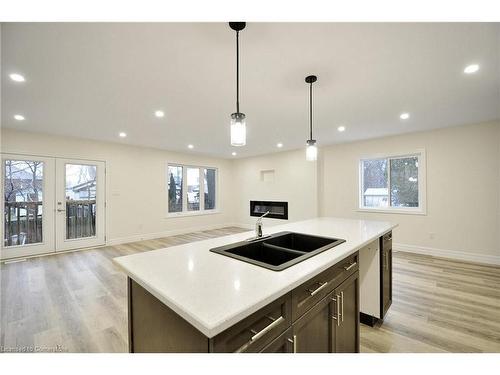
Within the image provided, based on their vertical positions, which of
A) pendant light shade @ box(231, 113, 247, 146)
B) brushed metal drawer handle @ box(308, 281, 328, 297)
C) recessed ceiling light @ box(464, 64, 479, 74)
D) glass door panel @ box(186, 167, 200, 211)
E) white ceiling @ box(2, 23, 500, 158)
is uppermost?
recessed ceiling light @ box(464, 64, 479, 74)

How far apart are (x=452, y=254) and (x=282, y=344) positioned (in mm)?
4710

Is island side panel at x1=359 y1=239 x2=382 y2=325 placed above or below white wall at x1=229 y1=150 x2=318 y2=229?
below

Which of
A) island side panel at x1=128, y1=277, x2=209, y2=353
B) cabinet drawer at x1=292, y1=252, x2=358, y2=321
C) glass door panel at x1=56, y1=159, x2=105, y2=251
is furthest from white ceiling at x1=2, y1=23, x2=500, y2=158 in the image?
island side panel at x1=128, y1=277, x2=209, y2=353

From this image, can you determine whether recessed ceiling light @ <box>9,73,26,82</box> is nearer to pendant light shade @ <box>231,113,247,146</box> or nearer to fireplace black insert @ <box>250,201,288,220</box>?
pendant light shade @ <box>231,113,247,146</box>

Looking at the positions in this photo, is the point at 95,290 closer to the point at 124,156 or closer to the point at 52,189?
the point at 52,189

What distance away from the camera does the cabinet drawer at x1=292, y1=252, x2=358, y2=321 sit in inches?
41.1

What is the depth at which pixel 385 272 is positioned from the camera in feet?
6.97

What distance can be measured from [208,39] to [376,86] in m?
1.89

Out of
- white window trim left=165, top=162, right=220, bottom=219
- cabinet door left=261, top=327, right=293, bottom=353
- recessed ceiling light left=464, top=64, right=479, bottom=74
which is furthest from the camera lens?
white window trim left=165, top=162, right=220, bottom=219

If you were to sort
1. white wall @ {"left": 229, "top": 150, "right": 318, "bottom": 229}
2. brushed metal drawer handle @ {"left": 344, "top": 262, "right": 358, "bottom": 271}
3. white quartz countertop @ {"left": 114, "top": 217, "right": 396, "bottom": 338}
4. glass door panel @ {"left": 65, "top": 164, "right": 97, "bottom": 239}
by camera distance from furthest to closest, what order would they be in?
white wall @ {"left": 229, "top": 150, "right": 318, "bottom": 229} < glass door panel @ {"left": 65, "top": 164, "right": 97, "bottom": 239} < brushed metal drawer handle @ {"left": 344, "top": 262, "right": 358, "bottom": 271} < white quartz countertop @ {"left": 114, "top": 217, "right": 396, "bottom": 338}

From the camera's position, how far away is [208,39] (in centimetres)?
166

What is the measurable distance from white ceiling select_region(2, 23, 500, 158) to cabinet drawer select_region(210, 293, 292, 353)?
1738 mm

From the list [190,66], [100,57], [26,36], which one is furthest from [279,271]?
[26,36]

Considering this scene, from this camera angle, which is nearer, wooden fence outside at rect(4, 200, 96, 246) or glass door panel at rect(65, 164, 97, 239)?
wooden fence outside at rect(4, 200, 96, 246)
